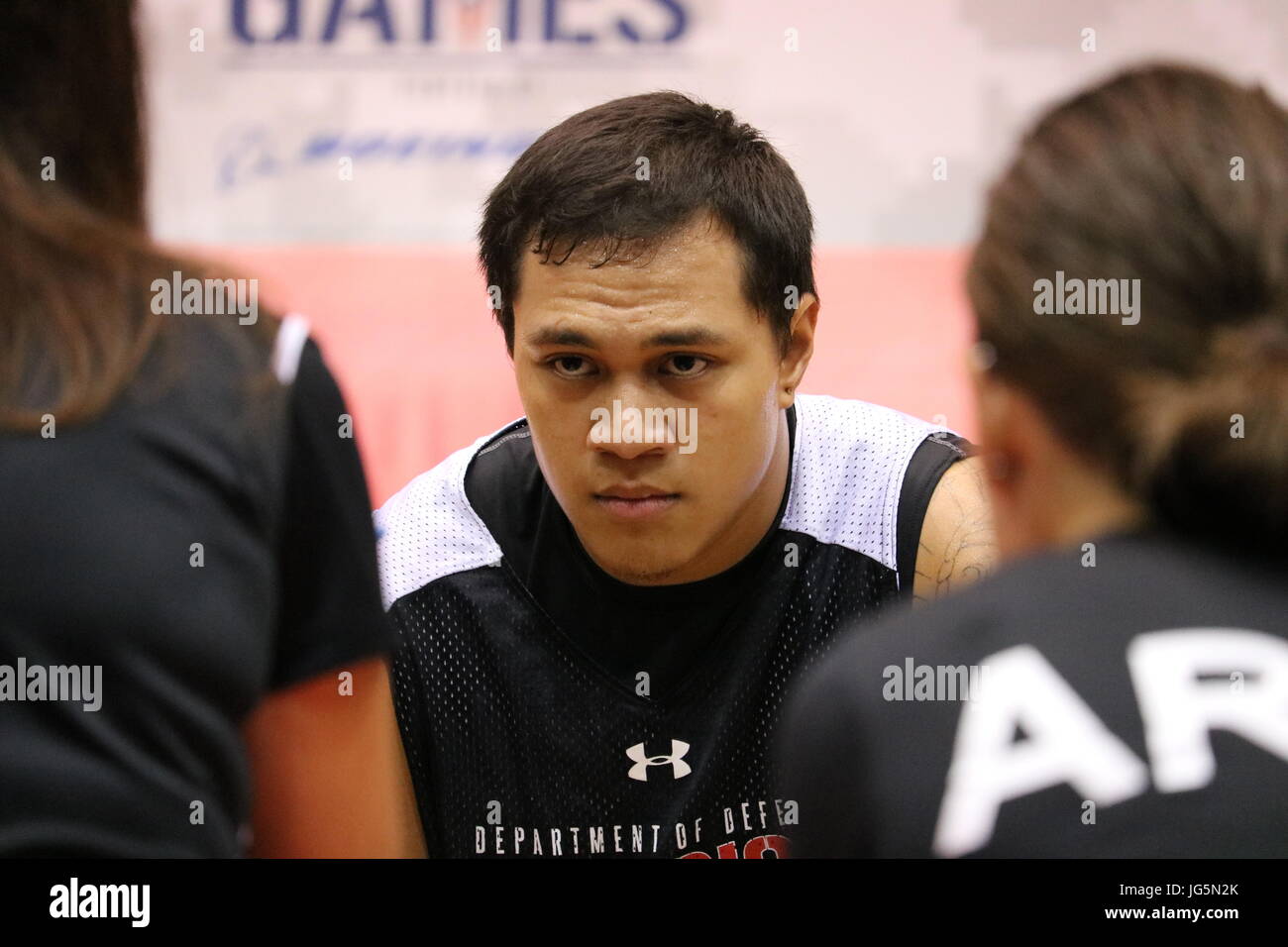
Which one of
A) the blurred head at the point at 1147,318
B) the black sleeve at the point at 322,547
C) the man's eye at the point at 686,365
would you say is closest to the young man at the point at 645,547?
the man's eye at the point at 686,365

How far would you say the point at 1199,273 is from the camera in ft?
2.70

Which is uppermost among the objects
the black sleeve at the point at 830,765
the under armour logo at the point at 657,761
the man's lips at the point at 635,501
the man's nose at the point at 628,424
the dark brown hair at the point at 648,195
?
the dark brown hair at the point at 648,195

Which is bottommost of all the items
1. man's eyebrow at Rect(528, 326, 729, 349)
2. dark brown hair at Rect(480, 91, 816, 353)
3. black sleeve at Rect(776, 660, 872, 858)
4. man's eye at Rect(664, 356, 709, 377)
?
black sleeve at Rect(776, 660, 872, 858)

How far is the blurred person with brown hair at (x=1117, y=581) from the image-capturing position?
760 millimetres

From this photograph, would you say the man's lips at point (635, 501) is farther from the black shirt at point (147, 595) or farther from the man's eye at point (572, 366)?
the black shirt at point (147, 595)

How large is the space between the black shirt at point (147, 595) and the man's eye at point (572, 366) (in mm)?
685

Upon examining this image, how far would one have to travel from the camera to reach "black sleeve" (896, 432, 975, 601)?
63.1 inches

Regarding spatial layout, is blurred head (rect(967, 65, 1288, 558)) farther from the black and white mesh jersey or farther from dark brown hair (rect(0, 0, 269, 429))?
the black and white mesh jersey

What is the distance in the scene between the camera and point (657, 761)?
1.58m

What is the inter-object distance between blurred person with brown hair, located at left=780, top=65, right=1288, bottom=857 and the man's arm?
72 cm

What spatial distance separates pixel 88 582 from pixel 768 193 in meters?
1.06

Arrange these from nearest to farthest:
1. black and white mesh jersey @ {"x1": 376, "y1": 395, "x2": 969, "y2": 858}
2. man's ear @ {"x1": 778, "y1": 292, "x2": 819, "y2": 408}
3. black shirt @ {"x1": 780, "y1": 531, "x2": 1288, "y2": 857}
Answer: black shirt @ {"x1": 780, "y1": 531, "x2": 1288, "y2": 857}, black and white mesh jersey @ {"x1": 376, "y1": 395, "x2": 969, "y2": 858}, man's ear @ {"x1": 778, "y1": 292, "x2": 819, "y2": 408}

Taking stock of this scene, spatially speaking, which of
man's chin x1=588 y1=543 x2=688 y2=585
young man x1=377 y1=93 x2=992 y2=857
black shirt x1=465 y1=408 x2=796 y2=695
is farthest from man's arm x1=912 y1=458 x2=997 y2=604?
man's chin x1=588 y1=543 x2=688 y2=585
